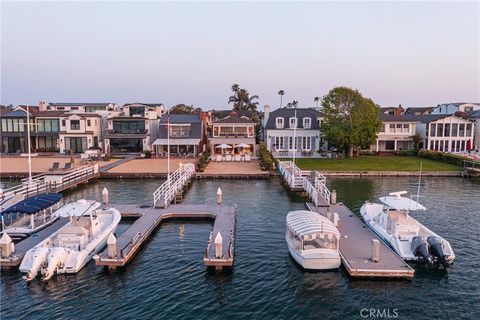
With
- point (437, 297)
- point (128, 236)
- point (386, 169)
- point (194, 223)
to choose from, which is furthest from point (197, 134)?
point (437, 297)

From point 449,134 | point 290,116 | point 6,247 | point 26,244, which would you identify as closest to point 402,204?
point 26,244

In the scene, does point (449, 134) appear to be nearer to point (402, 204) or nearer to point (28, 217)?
point (402, 204)

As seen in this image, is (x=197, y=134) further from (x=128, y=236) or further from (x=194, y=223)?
(x=128, y=236)

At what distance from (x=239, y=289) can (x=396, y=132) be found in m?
54.4

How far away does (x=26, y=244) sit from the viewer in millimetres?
20016

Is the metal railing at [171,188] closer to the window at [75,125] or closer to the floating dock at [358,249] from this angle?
the floating dock at [358,249]

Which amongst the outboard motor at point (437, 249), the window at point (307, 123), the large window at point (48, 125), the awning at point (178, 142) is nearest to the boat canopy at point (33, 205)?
the outboard motor at point (437, 249)

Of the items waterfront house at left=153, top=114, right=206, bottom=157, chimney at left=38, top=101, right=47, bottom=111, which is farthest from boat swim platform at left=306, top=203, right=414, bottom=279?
chimney at left=38, top=101, right=47, bottom=111

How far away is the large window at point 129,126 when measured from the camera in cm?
6144

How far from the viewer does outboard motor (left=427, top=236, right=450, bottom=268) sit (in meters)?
17.7

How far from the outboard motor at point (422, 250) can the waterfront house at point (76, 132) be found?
5232cm

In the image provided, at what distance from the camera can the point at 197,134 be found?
60.8 metres

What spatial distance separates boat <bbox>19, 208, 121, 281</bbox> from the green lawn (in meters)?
29.5

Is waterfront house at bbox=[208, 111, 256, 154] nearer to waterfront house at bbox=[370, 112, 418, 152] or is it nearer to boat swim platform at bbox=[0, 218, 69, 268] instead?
waterfront house at bbox=[370, 112, 418, 152]
